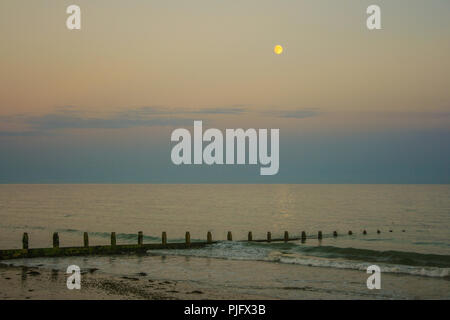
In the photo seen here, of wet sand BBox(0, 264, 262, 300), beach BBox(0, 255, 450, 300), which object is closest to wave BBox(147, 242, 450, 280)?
beach BBox(0, 255, 450, 300)

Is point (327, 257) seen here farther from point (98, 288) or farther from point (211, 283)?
point (98, 288)

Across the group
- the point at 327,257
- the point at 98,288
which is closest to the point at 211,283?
the point at 98,288

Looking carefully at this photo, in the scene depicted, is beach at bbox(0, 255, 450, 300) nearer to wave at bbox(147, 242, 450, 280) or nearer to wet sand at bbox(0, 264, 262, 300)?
wet sand at bbox(0, 264, 262, 300)

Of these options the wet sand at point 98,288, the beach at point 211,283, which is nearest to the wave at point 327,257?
the beach at point 211,283

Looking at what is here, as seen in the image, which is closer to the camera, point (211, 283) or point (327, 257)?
point (211, 283)

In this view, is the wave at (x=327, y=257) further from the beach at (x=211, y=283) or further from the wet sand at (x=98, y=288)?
the wet sand at (x=98, y=288)

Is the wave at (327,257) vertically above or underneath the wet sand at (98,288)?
underneath

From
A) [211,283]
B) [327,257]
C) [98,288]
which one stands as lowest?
[327,257]

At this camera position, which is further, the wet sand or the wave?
the wave

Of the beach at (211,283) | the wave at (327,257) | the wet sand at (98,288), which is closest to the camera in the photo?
the wet sand at (98,288)

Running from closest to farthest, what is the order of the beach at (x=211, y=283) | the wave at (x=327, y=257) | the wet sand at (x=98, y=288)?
the wet sand at (x=98, y=288), the beach at (x=211, y=283), the wave at (x=327, y=257)

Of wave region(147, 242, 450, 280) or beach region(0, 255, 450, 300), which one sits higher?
beach region(0, 255, 450, 300)
